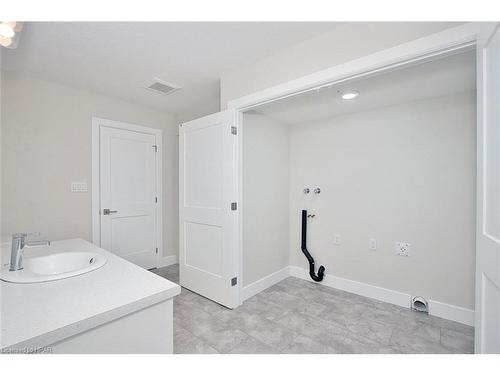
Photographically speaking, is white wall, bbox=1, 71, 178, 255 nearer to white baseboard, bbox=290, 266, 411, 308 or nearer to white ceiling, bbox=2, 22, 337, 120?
white ceiling, bbox=2, 22, 337, 120

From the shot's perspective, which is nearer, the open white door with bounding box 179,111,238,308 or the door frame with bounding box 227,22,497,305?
the door frame with bounding box 227,22,497,305

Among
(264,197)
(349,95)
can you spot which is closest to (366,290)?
(264,197)

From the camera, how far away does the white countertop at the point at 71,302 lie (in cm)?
78

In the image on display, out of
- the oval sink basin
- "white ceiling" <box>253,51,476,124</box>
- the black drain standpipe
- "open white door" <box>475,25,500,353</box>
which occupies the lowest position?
the black drain standpipe

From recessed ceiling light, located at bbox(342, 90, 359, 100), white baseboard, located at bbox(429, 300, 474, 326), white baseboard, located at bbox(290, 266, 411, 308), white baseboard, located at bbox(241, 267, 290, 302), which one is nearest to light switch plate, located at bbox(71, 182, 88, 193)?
white baseboard, located at bbox(241, 267, 290, 302)

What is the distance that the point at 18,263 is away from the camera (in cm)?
130

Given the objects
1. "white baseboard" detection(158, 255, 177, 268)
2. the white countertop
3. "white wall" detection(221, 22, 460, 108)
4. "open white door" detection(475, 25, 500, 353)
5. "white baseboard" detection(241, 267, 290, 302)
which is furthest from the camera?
"white baseboard" detection(158, 255, 177, 268)

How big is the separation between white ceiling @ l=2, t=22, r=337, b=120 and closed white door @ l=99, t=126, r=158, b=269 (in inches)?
28.0

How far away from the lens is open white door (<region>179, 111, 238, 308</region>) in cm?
222

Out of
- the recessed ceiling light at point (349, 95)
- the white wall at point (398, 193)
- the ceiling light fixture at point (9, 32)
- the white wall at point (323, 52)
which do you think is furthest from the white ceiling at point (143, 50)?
the white wall at point (398, 193)

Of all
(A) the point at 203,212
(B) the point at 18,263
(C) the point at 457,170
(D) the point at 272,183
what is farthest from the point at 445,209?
(B) the point at 18,263

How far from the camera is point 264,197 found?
9.04 ft

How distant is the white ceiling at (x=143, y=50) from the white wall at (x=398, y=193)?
1.32 meters

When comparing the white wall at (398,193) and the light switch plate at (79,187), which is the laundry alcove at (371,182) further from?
the light switch plate at (79,187)
